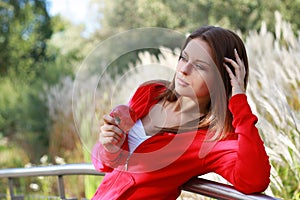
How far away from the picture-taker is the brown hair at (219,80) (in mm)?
1429

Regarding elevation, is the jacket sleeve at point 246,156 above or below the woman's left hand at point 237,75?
below

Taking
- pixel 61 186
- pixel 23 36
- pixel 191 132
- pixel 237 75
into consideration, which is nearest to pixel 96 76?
pixel 191 132

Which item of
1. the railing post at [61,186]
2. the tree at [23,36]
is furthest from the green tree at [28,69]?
the railing post at [61,186]

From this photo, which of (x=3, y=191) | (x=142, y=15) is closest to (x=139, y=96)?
(x=3, y=191)

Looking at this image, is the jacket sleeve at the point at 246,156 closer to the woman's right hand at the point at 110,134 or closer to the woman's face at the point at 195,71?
the woman's face at the point at 195,71

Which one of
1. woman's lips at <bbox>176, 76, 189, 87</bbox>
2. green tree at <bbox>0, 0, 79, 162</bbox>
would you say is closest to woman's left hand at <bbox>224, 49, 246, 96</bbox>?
woman's lips at <bbox>176, 76, 189, 87</bbox>

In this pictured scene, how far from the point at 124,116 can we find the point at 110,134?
0.07m

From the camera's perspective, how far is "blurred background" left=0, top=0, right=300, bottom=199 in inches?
87.6

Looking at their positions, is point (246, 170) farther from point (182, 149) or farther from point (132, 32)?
point (132, 32)

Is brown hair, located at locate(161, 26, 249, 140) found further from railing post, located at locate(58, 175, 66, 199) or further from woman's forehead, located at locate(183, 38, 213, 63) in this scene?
railing post, located at locate(58, 175, 66, 199)

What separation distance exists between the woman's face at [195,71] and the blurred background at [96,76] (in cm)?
5

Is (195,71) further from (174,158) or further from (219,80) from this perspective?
(174,158)

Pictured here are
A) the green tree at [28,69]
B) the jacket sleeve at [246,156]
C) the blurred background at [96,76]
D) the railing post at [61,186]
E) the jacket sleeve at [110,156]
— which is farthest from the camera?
the green tree at [28,69]

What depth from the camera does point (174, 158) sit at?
4.99ft
